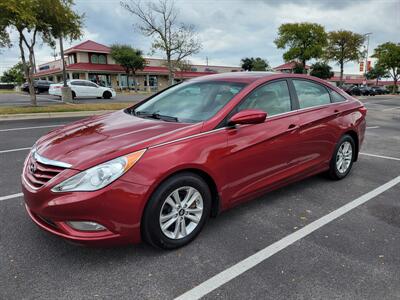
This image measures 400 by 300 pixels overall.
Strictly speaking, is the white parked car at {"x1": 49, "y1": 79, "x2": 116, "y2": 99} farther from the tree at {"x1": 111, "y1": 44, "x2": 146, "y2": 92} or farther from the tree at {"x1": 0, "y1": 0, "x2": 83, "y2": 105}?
the tree at {"x1": 111, "y1": 44, "x2": 146, "y2": 92}

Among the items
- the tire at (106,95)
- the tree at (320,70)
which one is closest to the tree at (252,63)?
the tree at (320,70)

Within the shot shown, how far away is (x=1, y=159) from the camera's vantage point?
5.61 m

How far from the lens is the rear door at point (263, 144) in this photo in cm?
312

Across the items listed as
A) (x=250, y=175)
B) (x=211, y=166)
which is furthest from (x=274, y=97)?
(x=211, y=166)

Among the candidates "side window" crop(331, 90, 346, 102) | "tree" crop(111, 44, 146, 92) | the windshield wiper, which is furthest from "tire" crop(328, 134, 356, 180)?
"tree" crop(111, 44, 146, 92)

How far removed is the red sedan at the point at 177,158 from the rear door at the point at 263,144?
0.01 meters

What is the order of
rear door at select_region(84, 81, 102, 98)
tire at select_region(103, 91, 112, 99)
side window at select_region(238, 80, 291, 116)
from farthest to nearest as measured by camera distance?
1. tire at select_region(103, 91, 112, 99)
2. rear door at select_region(84, 81, 102, 98)
3. side window at select_region(238, 80, 291, 116)

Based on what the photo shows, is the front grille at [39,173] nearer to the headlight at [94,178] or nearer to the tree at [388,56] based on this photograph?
the headlight at [94,178]

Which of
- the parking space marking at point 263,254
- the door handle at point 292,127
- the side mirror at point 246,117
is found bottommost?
the parking space marking at point 263,254

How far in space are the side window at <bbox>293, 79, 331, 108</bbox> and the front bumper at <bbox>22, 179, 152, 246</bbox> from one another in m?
2.52

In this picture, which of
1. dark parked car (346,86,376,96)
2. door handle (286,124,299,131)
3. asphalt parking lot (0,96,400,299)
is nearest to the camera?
asphalt parking lot (0,96,400,299)

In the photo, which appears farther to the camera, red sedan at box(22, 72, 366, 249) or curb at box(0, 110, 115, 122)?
curb at box(0, 110, 115, 122)

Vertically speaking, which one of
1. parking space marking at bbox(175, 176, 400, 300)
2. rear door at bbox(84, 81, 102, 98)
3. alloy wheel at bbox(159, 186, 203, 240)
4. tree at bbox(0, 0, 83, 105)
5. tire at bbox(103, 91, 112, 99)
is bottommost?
parking space marking at bbox(175, 176, 400, 300)

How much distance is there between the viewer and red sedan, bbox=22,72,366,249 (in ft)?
7.89
